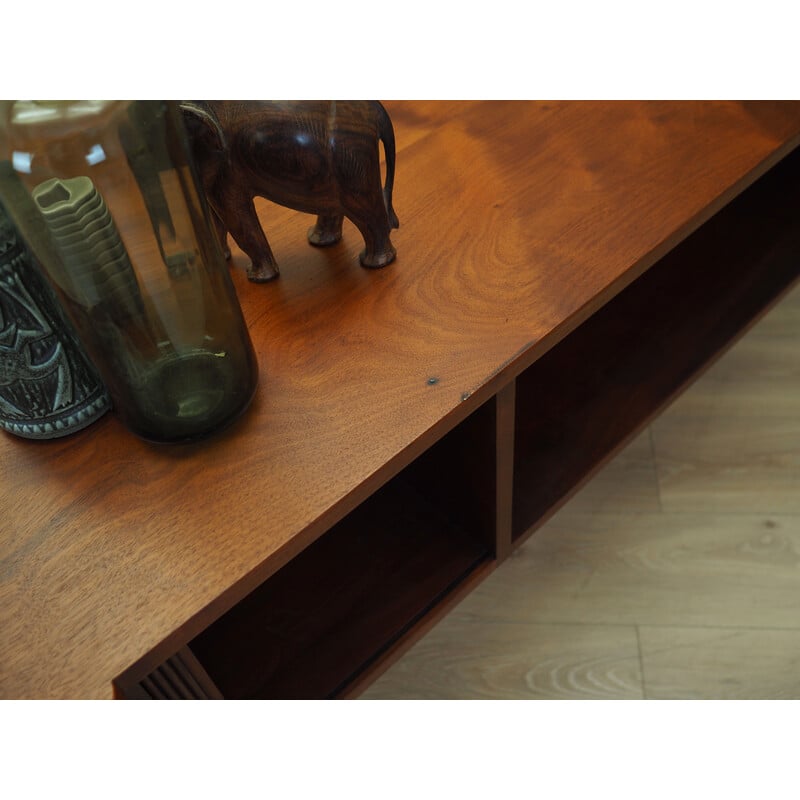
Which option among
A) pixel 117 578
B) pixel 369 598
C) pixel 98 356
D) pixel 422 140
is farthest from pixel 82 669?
pixel 422 140

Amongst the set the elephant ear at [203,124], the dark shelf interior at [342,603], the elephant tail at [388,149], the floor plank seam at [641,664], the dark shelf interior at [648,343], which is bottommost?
the floor plank seam at [641,664]

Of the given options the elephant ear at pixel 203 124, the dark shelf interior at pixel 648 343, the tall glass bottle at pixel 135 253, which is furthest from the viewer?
the dark shelf interior at pixel 648 343

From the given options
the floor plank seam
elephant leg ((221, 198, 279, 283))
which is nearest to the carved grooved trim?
elephant leg ((221, 198, 279, 283))

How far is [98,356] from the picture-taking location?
489 millimetres

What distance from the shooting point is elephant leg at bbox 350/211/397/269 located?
603 mm

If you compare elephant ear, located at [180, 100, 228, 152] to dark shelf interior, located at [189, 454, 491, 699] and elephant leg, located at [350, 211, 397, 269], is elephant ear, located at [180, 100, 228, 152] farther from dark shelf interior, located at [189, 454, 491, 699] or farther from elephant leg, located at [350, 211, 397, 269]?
dark shelf interior, located at [189, 454, 491, 699]

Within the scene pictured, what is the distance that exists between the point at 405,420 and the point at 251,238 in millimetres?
197

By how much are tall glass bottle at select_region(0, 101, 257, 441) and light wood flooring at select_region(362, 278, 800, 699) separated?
443 mm

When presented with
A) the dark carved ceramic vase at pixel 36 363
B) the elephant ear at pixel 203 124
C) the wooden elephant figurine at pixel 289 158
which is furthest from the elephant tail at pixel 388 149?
the dark carved ceramic vase at pixel 36 363

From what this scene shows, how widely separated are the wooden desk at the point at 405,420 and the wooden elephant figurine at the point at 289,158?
2.4 inches

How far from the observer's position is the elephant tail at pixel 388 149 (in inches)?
23.0

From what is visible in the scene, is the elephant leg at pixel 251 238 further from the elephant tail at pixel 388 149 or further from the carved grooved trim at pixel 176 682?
the carved grooved trim at pixel 176 682

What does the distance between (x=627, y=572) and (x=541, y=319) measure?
420 mm

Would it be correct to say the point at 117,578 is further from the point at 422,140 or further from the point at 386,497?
the point at 422,140
